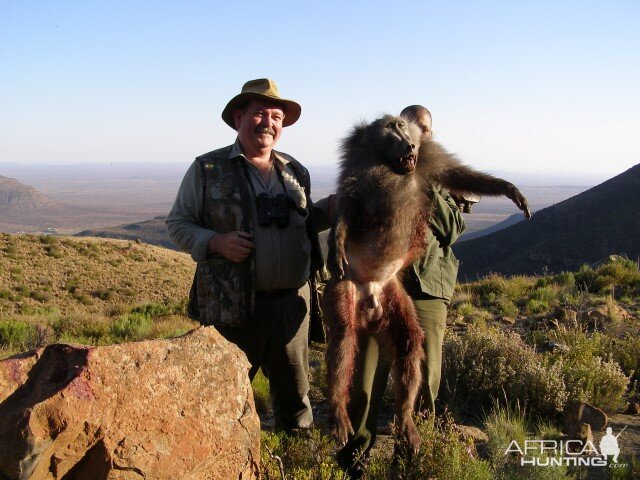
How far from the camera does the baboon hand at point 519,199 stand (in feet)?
12.6

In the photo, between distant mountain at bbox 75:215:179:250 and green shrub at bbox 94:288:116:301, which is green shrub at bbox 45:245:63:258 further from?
distant mountain at bbox 75:215:179:250

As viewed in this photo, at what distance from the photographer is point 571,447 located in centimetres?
420

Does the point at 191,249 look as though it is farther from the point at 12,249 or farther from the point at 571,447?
the point at 12,249

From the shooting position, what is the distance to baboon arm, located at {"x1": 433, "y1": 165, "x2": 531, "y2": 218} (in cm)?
412

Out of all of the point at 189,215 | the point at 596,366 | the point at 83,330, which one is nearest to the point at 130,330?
the point at 83,330

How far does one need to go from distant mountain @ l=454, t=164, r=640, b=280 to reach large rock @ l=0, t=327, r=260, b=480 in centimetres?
2633

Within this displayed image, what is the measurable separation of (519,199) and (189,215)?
225 centimetres

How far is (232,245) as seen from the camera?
11.9 feet

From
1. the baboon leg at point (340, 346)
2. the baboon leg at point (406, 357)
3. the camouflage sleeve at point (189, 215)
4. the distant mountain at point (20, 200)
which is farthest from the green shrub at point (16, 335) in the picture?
the distant mountain at point (20, 200)

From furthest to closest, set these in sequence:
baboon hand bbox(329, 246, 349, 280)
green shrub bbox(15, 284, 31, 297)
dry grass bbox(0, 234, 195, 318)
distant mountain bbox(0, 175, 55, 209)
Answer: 1. distant mountain bbox(0, 175, 55, 209)
2. dry grass bbox(0, 234, 195, 318)
3. green shrub bbox(15, 284, 31, 297)
4. baboon hand bbox(329, 246, 349, 280)

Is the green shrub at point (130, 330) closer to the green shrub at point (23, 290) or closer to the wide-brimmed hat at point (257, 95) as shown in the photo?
the wide-brimmed hat at point (257, 95)

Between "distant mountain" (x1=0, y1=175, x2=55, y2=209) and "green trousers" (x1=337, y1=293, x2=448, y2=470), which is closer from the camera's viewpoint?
"green trousers" (x1=337, y1=293, x2=448, y2=470)

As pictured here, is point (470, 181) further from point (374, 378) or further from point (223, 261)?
point (223, 261)

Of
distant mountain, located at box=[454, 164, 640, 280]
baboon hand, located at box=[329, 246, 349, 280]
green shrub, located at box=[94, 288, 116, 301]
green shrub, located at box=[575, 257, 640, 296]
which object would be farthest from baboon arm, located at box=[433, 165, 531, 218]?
A: distant mountain, located at box=[454, 164, 640, 280]
